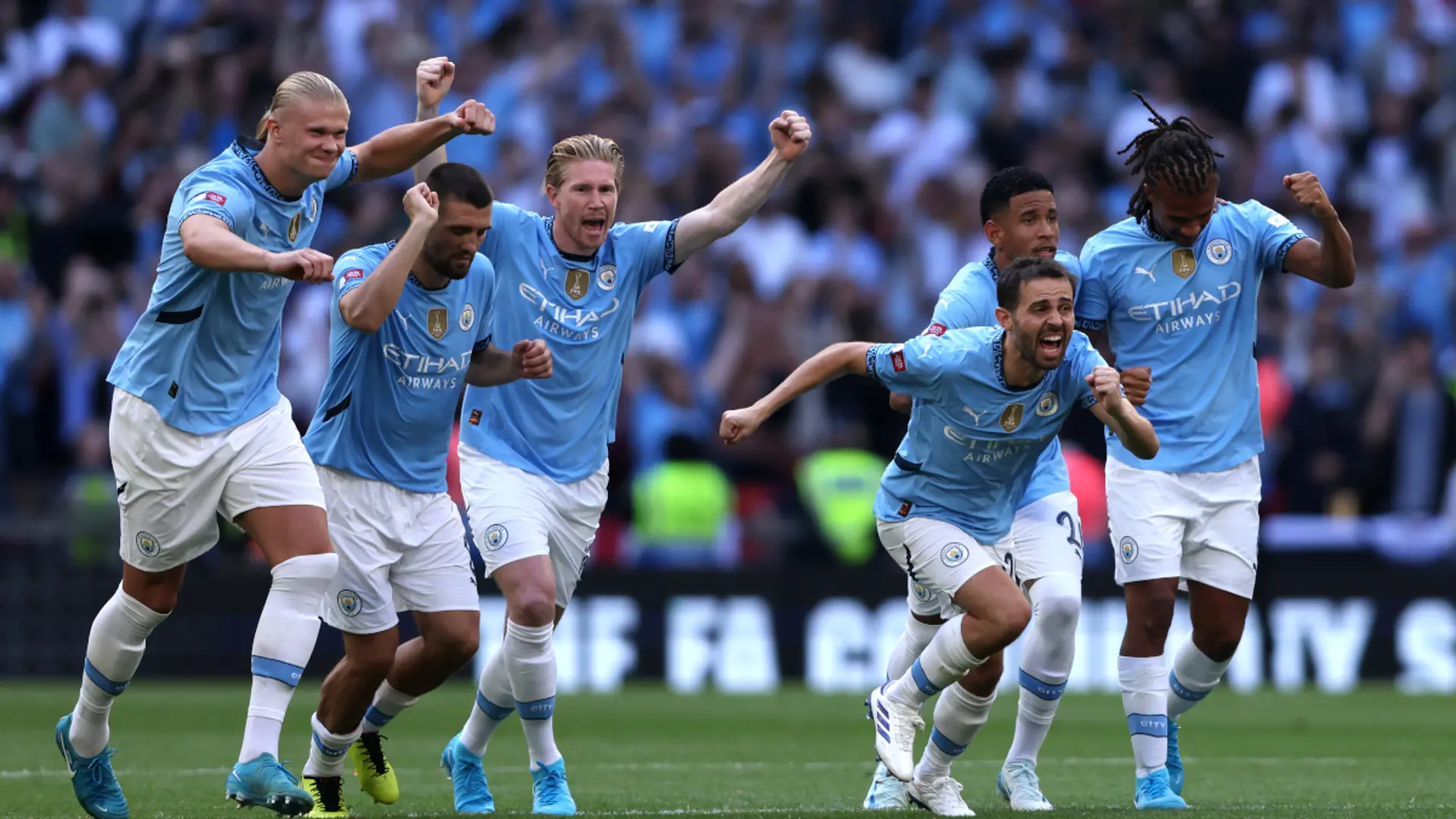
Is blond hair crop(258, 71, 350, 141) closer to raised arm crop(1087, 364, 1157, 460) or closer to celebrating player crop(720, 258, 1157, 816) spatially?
celebrating player crop(720, 258, 1157, 816)

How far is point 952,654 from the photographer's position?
26.6ft

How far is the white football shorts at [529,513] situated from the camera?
28.3ft

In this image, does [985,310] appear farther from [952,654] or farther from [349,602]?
[349,602]

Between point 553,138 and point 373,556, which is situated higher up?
point 553,138

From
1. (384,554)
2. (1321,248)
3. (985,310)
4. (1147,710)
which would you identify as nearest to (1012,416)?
(985,310)

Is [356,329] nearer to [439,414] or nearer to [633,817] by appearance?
[439,414]

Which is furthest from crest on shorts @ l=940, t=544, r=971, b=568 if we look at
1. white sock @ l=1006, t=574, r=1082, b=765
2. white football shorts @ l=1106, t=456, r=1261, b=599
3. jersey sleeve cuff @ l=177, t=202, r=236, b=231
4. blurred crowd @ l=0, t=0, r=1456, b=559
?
blurred crowd @ l=0, t=0, r=1456, b=559

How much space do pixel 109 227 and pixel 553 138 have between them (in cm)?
398

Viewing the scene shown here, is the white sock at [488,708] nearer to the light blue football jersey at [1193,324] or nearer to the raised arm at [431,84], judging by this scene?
the raised arm at [431,84]

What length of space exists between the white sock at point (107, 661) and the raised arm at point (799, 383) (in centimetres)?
231

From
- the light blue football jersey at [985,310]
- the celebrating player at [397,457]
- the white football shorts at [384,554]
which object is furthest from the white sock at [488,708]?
the light blue football jersey at [985,310]

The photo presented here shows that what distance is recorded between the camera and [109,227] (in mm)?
17656

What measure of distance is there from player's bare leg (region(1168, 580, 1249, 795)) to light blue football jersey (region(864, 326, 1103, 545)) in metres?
1.05

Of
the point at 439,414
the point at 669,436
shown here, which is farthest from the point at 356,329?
the point at 669,436
